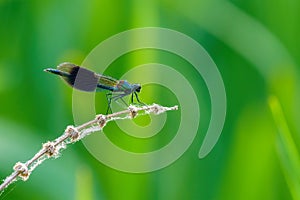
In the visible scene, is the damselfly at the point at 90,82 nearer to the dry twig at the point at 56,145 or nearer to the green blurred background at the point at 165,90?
the dry twig at the point at 56,145

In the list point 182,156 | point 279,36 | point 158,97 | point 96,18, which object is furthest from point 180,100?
point 279,36

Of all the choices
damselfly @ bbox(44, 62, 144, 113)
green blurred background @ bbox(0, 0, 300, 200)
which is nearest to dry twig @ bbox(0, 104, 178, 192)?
damselfly @ bbox(44, 62, 144, 113)

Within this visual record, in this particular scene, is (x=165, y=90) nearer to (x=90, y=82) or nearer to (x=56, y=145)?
(x=90, y=82)

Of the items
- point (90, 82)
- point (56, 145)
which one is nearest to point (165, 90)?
point (90, 82)

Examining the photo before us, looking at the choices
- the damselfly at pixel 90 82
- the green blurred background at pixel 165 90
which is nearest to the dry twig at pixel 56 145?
the damselfly at pixel 90 82

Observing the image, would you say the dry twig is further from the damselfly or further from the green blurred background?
the green blurred background

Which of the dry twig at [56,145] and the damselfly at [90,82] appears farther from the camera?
the damselfly at [90,82]

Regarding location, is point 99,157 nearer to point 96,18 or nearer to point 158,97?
point 158,97
